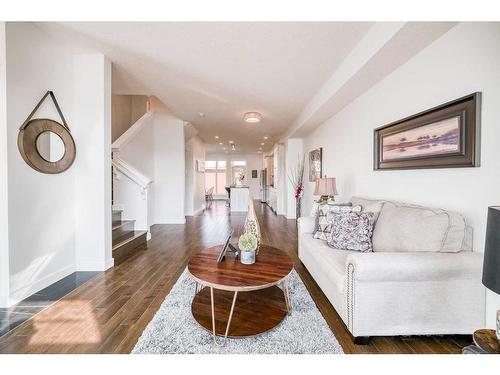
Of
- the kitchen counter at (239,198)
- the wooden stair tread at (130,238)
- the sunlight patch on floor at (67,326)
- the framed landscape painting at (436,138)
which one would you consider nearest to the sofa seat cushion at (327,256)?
the framed landscape painting at (436,138)

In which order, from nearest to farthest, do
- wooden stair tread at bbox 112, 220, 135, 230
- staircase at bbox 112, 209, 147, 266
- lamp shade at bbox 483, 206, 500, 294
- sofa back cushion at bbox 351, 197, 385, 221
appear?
lamp shade at bbox 483, 206, 500, 294 < sofa back cushion at bbox 351, 197, 385, 221 < staircase at bbox 112, 209, 147, 266 < wooden stair tread at bbox 112, 220, 135, 230

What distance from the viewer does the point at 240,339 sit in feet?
5.16

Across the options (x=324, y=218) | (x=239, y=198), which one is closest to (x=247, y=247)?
(x=324, y=218)

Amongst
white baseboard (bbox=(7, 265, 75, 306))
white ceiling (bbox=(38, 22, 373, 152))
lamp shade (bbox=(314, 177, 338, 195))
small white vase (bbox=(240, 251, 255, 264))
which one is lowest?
white baseboard (bbox=(7, 265, 75, 306))

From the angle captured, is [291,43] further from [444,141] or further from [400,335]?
[400,335]

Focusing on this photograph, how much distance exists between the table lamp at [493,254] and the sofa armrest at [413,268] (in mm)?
555

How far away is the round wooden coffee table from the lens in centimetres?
154

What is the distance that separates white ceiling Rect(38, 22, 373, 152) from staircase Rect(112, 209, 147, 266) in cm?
232

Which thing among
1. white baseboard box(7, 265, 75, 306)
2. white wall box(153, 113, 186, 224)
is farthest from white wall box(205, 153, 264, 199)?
white baseboard box(7, 265, 75, 306)

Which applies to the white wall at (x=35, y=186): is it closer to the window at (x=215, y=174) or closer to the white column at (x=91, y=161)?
the white column at (x=91, y=161)

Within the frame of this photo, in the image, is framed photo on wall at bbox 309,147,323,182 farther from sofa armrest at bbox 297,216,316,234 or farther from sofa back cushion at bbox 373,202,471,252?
sofa back cushion at bbox 373,202,471,252

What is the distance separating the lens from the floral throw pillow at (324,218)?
103 inches

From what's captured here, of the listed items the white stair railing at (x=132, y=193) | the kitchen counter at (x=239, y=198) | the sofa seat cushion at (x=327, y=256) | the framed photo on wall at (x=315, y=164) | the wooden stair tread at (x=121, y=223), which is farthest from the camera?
the kitchen counter at (x=239, y=198)

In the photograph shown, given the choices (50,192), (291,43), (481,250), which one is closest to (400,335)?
(481,250)
